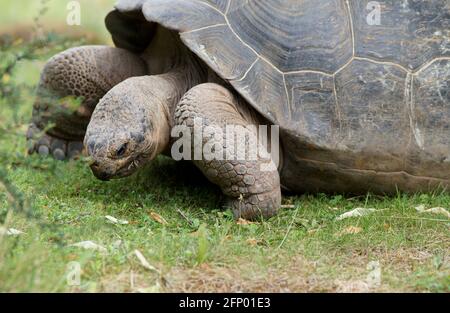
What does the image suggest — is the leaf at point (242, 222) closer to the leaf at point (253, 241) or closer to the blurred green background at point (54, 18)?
the leaf at point (253, 241)

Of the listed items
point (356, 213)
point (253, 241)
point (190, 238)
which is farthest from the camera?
point (356, 213)

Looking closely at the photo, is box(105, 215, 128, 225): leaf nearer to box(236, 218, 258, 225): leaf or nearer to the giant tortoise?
the giant tortoise

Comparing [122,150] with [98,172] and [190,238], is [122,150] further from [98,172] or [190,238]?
[190,238]

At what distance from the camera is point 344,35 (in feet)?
16.5

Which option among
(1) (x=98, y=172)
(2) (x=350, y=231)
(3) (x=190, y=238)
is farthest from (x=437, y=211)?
(1) (x=98, y=172)

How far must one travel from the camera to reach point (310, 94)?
4961 mm

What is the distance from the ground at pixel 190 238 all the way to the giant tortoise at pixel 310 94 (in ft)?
0.71

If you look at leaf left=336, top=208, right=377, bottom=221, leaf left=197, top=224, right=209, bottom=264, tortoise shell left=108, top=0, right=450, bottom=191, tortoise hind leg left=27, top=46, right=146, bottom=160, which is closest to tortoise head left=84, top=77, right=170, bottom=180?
tortoise shell left=108, top=0, right=450, bottom=191

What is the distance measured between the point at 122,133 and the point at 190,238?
911 millimetres

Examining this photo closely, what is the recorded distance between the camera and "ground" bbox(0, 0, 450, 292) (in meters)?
3.54

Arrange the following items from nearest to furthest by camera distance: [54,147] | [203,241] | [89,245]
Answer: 1. [203,241]
2. [89,245]
3. [54,147]

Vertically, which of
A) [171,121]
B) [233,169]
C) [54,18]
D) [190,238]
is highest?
[171,121]

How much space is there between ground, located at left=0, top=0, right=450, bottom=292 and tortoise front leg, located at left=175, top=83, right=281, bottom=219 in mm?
105

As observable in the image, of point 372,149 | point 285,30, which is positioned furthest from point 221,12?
point 372,149
